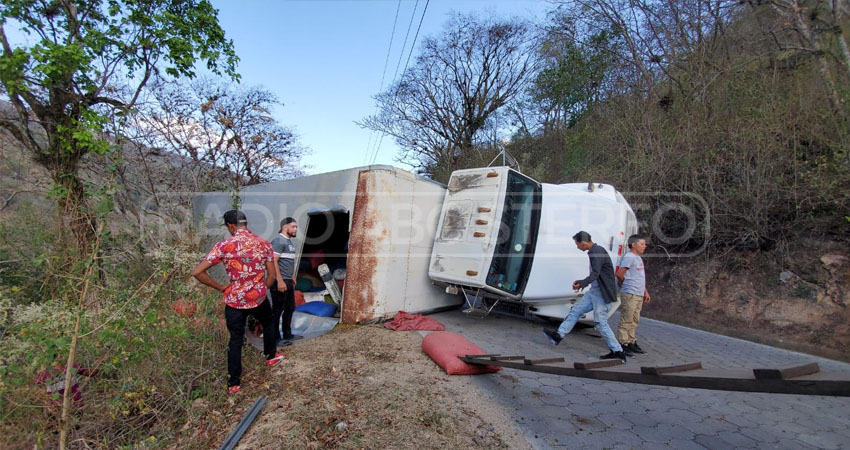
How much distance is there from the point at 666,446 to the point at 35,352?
16.2 feet

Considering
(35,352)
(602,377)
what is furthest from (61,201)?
(602,377)

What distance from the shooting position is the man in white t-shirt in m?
4.47

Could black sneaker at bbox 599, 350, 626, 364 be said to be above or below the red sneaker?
above

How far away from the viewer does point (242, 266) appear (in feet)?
11.1

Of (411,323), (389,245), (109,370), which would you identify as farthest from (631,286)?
(109,370)

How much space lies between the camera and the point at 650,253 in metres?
8.27

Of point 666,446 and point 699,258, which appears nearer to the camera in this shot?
point 666,446

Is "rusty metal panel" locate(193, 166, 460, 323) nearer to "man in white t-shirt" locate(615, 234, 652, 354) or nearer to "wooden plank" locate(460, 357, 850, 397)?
"man in white t-shirt" locate(615, 234, 652, 354)

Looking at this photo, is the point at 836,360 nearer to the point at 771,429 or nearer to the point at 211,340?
the point at 771,429

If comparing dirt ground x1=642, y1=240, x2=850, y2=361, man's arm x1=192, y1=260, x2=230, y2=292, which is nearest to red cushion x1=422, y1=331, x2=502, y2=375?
man's arm x1=192, y1=260, x2=230, y2=292

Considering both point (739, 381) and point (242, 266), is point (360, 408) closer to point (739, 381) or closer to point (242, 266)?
point (242, 266)

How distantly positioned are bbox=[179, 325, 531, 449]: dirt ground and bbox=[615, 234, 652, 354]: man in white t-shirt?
2.05 metres

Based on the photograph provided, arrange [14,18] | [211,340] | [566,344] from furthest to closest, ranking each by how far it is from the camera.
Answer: [14,18], [566,344], [211,340]

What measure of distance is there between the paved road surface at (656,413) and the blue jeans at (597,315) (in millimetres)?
298
